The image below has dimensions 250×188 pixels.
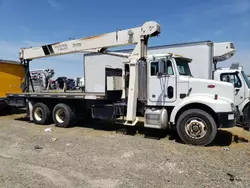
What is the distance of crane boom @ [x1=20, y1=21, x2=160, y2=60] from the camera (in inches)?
281

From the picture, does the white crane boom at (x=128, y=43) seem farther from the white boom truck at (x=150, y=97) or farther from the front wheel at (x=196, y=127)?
the front wheel at (x=196, y=127)

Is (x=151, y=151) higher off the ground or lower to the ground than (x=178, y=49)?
lower

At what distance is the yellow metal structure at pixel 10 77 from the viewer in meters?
11.6

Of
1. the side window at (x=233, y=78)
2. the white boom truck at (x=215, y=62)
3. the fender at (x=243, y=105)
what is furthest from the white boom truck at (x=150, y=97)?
the fender at (x=243, y=105)

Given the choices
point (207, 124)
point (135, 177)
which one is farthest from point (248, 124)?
point (135, 177)

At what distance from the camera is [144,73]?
7.02m

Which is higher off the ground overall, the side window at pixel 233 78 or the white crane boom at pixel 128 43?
the white crane boom at pixel 128 43

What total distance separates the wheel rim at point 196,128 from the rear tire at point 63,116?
177 inches

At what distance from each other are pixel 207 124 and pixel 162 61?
7.11 ft

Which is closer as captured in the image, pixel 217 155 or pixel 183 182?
pixel 183 182

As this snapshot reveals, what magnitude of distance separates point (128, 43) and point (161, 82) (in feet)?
6.10

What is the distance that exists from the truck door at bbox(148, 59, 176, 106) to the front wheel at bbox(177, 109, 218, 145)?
750 millimetres

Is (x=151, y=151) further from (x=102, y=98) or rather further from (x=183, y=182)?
(x=102, y=98)

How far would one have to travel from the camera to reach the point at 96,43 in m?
8.32
